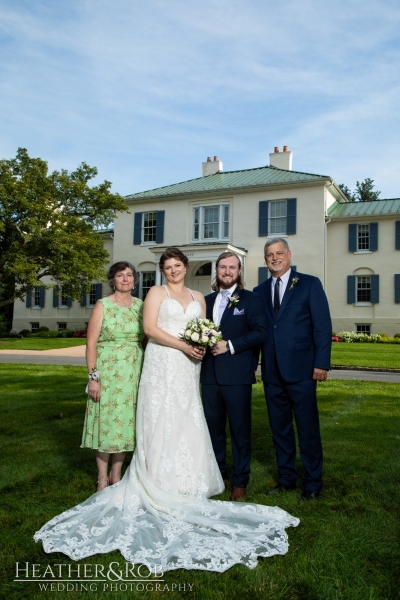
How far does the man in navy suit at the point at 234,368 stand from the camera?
452 centimetres

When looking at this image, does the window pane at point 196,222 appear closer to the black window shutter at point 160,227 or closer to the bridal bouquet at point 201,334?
the black window shutter at point 160,227

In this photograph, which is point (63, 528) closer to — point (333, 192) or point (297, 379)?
point (297, 379)

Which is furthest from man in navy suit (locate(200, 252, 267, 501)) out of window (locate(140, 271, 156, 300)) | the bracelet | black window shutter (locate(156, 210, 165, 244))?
window (locate(140, 271, 156, 300))

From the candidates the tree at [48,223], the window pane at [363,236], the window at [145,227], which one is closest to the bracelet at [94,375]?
the tree at [48,223]

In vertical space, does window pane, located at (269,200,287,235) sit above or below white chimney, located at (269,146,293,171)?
below

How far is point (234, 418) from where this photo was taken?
4.57 meters

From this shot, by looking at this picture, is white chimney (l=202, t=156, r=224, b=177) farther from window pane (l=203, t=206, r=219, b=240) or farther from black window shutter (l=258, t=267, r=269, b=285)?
black window shutter (l=258, t=267, r=269, b=285)

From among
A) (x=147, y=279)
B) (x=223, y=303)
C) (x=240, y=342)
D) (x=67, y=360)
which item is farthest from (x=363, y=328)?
(x=240, y=342)

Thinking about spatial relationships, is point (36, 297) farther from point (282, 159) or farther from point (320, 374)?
point (320, 374)

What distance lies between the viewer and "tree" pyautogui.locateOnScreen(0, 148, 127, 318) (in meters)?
24.1

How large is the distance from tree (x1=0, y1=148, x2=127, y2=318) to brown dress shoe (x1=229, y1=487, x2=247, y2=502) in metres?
20.4

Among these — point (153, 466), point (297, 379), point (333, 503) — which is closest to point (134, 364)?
point (153, 466)

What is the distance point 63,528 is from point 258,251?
23665 millimetres

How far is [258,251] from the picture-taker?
87.4 ft
